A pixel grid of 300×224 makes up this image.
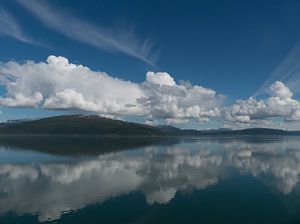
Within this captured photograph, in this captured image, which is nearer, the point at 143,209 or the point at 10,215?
the point at 10,215

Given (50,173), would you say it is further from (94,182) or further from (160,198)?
(160,198)

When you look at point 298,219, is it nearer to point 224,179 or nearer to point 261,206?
point 261,206

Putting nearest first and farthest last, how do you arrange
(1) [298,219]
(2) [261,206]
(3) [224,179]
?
(1) [298,219] → (2) [261,206] → (3) [224,179]

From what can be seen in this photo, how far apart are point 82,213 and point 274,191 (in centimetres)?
3271

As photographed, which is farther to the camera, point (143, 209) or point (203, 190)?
point (203, 190)

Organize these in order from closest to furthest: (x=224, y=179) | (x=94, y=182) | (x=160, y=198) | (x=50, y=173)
→ (x=160, y=198) < (x=94, y=182) < (x=224, y=179) < (x=50, y=173)

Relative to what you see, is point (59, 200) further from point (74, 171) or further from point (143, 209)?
point (74, 171)

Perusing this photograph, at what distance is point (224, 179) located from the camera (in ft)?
211

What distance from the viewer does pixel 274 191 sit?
5331 centimetres

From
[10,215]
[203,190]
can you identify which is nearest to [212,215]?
[203,190]

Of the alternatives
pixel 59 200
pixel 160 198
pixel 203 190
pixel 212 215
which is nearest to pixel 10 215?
pixel 59 200

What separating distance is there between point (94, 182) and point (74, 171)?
54.8ft

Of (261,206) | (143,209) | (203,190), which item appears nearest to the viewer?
(143,209)

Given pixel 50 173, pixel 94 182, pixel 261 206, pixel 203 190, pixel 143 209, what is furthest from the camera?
pixel 50 173
